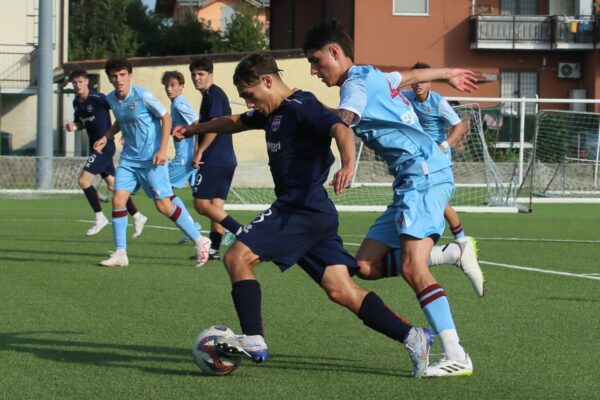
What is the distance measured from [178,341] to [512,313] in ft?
8.54

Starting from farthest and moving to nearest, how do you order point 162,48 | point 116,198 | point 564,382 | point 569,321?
point 162,48 → point 116,198 → point 569,321 → point 564,382

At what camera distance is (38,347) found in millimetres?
7137

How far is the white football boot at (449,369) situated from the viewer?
6.30 meters

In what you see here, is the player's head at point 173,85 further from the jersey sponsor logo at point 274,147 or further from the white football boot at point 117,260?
the jersey sponsor logo at point 274,147

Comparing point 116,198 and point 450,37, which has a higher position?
point 450,37

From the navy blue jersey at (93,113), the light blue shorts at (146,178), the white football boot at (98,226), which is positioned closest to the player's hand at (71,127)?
the navy blue jersey at (93,113)

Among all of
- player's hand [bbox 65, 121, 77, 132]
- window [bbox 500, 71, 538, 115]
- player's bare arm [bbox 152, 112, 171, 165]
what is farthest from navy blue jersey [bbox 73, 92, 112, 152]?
window [bbox 500, 71, 538, 115]

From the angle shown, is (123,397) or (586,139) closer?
(123,397)

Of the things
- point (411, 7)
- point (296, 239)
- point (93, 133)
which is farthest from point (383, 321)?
point (411, 7)

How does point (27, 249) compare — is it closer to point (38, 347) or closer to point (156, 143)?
point (156, 143)

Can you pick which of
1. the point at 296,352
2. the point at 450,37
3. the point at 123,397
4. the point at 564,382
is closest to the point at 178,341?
the point at 296,352

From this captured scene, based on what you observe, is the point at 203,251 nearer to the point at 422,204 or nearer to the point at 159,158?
the point at 159,158

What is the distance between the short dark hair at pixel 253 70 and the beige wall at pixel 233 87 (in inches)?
1012

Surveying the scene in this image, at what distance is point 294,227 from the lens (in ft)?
20.9
